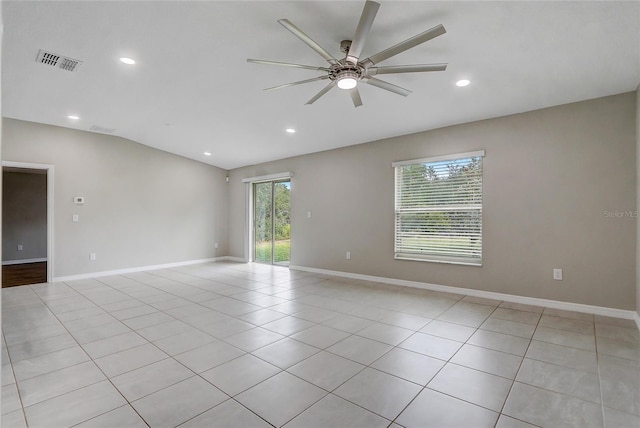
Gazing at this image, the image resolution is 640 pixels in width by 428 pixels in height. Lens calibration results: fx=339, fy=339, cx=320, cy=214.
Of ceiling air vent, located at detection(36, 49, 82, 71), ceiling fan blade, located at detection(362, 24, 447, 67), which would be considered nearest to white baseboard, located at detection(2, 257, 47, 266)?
ceiling air vent, located at detection(36, 49, 82, 71)

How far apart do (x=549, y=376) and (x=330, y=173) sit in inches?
184

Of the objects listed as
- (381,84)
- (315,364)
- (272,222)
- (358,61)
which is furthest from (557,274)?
(272,222)

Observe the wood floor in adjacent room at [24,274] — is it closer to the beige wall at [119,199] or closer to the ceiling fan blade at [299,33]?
the beige wall at [119,199]

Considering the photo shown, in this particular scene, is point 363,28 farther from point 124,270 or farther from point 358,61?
point 124,270

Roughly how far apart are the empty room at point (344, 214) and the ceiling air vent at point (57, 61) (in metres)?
0.04

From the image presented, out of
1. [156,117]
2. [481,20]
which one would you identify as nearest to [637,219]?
[481,20]

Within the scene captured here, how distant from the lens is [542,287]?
4242 millimetres

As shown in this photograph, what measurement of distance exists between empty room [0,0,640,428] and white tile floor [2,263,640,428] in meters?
0.02

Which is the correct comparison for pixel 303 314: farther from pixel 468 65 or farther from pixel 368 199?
pixel 468 65

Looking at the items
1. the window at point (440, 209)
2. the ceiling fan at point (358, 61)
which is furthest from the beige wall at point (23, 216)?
the window at point (440, 209)

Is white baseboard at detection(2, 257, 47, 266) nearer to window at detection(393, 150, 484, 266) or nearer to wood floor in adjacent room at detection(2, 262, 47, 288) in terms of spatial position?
wood floor in adjacent room at detection(2, 262, 47, 288)

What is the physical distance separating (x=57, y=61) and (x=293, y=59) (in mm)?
2596

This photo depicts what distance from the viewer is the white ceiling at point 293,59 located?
2.80m

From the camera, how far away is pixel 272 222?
7.85m
